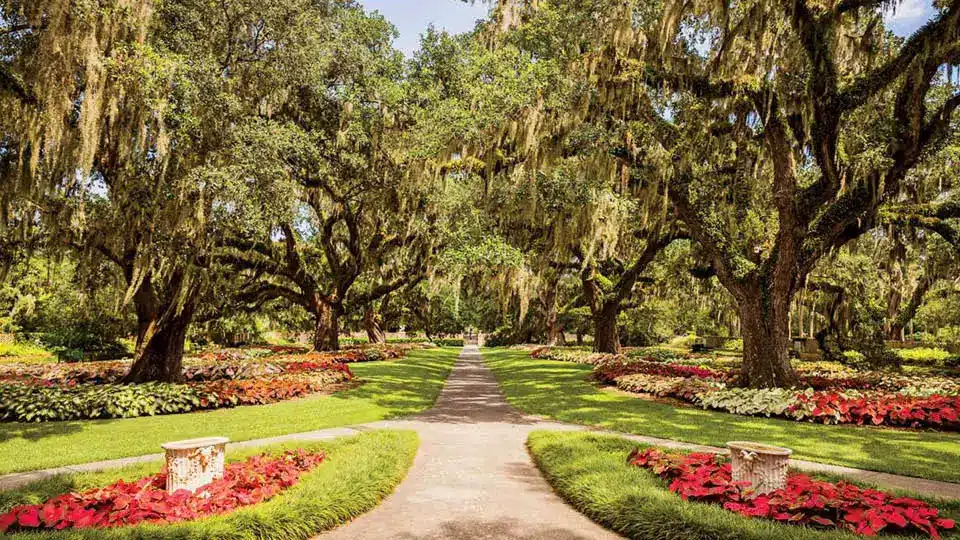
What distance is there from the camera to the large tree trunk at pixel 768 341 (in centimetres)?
1263

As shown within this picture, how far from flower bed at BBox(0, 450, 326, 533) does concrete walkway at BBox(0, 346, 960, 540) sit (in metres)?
0.99

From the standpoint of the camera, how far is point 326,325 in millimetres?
25812

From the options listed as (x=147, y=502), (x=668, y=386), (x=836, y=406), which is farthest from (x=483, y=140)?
(x=147, y=502)

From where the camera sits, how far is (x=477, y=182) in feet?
61.8

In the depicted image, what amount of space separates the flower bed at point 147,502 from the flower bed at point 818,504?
13.1 feet

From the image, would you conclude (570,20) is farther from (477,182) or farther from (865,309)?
(865,309)

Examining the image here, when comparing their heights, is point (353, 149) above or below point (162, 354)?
above

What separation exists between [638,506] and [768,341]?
385 inches

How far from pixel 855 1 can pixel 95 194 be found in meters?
16.9

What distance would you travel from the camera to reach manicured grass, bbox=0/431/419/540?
13.3 ft

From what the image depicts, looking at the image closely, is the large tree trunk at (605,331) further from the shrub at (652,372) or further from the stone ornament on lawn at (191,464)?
the stone ornament on lawn at (191,464)

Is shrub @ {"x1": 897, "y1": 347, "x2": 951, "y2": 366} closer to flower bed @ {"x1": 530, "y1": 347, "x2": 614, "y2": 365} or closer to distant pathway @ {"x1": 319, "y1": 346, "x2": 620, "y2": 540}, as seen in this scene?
flower bed @ {"x1": 530, "y1": 347, "x2": 614, "y2": 365}

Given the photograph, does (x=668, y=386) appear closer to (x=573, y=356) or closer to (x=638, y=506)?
(x=638, y=506)

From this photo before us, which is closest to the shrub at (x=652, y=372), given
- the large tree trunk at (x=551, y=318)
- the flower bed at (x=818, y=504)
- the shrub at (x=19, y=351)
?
the flower bed at (x=818, y=504)
